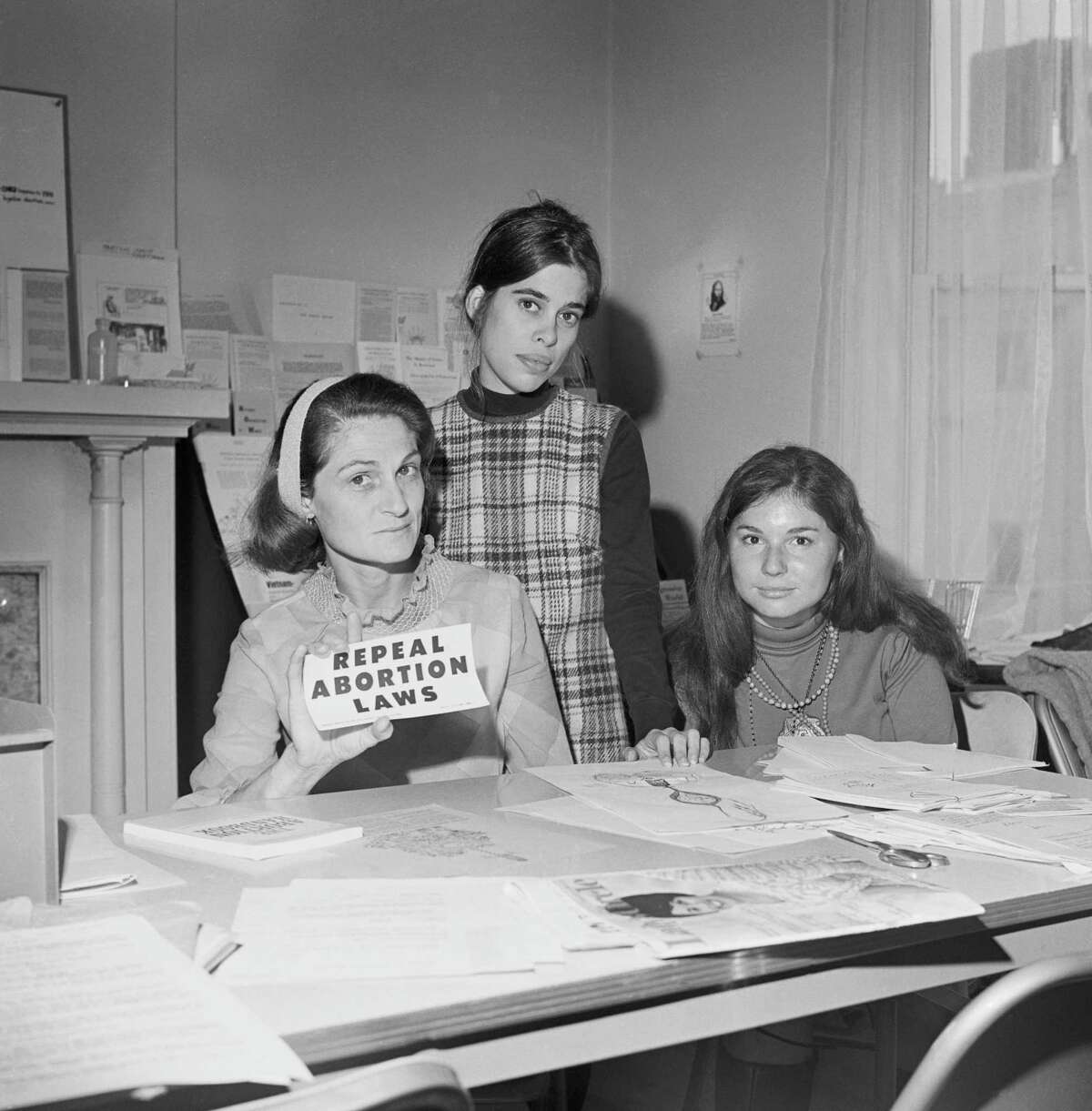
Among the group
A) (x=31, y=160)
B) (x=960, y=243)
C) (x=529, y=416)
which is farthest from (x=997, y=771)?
(x=31, y=160)

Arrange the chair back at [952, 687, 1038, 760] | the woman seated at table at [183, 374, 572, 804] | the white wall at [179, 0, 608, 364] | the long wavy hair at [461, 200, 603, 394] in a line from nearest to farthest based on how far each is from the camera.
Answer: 1. the woman seated at table at [183, 374, 572, 804]
2. the long wavy hair at [461, 200, 603, 394]
3. the chair back at [952, 687, 1038, 760]
4. the white wall at [179, 0, 608, 364]

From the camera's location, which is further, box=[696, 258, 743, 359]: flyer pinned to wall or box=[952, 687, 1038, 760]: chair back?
box=[696, 258, 743, 359]: flyer pinned to wall

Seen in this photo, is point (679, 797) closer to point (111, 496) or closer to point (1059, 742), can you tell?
point (1059, 742)

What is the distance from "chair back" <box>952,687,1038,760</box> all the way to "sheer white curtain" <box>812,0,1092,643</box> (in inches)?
16.7

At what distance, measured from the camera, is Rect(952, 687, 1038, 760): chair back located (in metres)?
2.18

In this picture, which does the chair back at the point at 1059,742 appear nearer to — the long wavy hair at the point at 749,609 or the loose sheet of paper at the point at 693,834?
the long wavy hair at the point at 749,609

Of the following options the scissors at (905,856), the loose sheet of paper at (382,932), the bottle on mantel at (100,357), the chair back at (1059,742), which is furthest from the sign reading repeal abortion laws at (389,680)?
the bottle on mantel at (100,357)

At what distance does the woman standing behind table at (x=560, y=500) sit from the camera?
1963 millimetres

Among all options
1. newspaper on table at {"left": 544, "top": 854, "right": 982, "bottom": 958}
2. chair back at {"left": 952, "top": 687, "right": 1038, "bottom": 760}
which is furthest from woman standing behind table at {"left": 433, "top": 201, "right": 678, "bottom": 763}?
newspaper on table at {"left": 544, "top": 854, "right": 982, "bottom": 958}

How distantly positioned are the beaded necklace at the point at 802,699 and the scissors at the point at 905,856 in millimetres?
784

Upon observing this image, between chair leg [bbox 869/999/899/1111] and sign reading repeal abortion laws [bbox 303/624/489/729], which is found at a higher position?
sign reading repeal abortion laws [bbox 303/624/489/729]

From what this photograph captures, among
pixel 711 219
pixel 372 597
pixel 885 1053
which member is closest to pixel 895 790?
pixel 885 1053

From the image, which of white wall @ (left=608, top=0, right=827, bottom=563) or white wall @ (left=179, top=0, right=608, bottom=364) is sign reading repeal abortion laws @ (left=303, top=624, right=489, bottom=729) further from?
white wall @ (left=179, top=0, right=608, bottom=364)

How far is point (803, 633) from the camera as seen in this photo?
2.03 m
